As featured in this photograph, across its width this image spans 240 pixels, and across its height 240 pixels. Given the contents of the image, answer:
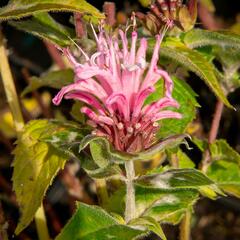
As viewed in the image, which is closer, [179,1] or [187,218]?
[179,1]

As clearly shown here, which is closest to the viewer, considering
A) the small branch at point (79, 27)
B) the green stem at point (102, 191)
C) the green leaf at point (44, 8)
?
the green leaf at point (44, 8)

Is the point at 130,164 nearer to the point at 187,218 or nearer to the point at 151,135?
A: the point at 151,135

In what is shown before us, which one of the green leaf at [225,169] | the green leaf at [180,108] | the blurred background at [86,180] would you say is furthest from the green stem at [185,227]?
the blurred background at [86,180]

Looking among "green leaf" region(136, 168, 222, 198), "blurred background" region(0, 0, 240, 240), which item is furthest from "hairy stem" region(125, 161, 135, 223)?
"blurred background" region(0, 0, 240, 240)

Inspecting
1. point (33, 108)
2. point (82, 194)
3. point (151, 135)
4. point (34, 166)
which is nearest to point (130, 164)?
point (151, 135)

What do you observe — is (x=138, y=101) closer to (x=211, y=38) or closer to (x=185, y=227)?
(x=211, y=38)

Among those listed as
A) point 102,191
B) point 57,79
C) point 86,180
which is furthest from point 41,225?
point 86,180

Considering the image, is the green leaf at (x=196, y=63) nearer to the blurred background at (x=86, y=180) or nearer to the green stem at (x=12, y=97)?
the green stem at (x=12, y=97)
